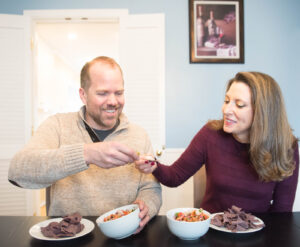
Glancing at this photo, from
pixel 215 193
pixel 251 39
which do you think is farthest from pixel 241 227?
pixel 251 39

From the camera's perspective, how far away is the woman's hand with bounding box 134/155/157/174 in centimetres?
116

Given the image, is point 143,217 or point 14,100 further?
point 14,100

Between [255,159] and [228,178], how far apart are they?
161mm

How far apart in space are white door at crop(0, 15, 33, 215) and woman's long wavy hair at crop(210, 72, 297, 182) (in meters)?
2.26

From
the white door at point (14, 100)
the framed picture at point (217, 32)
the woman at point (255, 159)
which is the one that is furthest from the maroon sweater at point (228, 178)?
the white door at point (14, 100)

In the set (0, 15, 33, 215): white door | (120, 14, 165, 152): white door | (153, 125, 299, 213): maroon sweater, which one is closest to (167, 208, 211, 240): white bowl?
(153, 125, 299, 213): maroon sweater

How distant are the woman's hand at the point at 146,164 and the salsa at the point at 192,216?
11.9 inches

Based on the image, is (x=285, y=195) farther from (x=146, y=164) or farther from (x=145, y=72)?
(x=145, y=72)

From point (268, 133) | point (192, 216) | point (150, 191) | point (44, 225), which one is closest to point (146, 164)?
point (150, 191)

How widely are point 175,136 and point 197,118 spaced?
0.30 m

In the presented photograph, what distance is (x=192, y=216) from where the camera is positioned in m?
0.89

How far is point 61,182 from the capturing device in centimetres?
123

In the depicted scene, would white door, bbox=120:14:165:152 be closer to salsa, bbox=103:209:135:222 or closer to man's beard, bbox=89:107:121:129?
man's beard, bbox=89:107:121:129

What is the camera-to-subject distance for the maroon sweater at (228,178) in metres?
1.29
